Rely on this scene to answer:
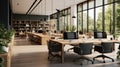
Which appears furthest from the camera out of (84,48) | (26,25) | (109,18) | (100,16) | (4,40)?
(26,25)

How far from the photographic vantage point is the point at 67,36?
6.84 m

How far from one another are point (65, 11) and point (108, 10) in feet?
24.6

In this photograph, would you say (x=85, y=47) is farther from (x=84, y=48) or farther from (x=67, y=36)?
(x=67, y=36)

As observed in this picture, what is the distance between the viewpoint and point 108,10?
11.5 m

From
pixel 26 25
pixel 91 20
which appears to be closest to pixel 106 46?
pixel 91 20

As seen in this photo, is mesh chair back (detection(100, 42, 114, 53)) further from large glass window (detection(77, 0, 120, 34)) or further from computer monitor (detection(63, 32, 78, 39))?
large glass window (detection(77, 0, 120, 34))

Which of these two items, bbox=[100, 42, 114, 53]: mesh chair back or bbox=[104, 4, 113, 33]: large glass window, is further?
bbox=[104, 4, 113, 33]: large glass window

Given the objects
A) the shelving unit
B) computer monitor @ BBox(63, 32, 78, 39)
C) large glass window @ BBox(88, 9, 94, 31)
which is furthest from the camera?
the shelving unit

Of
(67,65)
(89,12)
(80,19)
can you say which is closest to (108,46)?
(67,65)

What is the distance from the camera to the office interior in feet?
18.8

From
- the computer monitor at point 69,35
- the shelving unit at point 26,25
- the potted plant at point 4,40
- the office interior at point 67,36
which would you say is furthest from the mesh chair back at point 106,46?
the shelving unit at point 26,25

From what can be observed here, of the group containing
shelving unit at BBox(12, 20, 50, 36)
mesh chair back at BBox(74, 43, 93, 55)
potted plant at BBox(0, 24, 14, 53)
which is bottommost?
mesh chair back at BBox(74, 43, 93, 55)

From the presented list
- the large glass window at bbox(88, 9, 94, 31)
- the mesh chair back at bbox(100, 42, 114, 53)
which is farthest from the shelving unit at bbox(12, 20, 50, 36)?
the mesh chair back at bbox(100, 42, 114, 53)

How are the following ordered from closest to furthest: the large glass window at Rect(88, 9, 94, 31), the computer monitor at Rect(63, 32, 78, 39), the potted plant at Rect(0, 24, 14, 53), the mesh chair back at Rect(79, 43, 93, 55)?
the potted plant at Rect(0, 24, 14, 53) → the mesh chair back at Rect(79, 43, 93, 55) → the computer monitor at Rect(63, 32, 78, 39) → the large glass window at Rect(88, 9, 94, 31)
